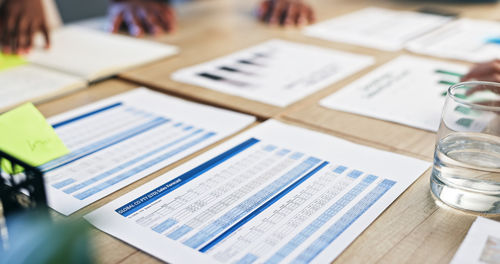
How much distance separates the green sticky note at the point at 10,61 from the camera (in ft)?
3.86

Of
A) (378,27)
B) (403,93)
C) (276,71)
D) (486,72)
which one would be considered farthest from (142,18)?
(486,72)

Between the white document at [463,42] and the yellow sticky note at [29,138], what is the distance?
3.08 feet

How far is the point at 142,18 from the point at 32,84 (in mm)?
510

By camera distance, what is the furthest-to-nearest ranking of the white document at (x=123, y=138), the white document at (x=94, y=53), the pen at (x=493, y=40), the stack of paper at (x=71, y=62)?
the pen at (x=493, y=40) < the white document at (x=94, y=53) < the stack of paper at (x=71, y=62) < the white document at (x=123, y=138)

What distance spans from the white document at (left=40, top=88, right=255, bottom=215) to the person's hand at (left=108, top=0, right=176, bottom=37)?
473mm

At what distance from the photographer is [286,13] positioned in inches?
62.6

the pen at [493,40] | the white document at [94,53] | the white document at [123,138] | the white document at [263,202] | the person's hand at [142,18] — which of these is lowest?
the white document at [263,202]

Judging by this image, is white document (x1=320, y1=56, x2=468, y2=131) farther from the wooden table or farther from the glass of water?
the glass of water

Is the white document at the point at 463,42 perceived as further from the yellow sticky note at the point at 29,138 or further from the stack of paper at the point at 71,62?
the yellow sticky note at the point at 29,138

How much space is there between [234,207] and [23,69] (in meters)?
0.76

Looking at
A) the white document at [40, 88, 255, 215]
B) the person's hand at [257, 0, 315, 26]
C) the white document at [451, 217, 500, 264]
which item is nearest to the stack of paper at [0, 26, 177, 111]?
the white document at [40, 88, 255, 215]

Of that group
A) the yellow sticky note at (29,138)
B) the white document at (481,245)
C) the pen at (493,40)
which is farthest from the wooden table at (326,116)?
the pen at (493,40)

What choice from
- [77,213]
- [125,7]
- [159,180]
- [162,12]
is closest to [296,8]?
[162,12]

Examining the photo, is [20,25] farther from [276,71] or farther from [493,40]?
[493,40]
